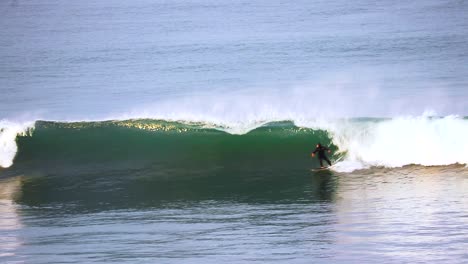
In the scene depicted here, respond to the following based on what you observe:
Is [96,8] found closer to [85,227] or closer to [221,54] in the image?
[221,54]

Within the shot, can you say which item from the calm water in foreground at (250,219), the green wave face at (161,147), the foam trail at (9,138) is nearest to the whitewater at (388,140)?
the foam trail at (9,138)

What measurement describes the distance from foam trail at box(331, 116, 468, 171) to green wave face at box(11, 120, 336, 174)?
806 millimetres

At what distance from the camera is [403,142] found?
852 inches

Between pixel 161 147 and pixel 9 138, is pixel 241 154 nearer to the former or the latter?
pixel 161 147

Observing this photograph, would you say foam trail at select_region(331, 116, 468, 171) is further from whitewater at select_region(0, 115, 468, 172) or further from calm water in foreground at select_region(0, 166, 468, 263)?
calm water in foreground at select_region(0, 166, 468, 263)

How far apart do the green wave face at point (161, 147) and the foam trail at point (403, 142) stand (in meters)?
0.81

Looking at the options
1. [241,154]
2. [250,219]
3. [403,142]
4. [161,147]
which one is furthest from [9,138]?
[250,219]

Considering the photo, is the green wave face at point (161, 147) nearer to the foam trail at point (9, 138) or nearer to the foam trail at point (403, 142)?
the foam trail at point (9, 138)

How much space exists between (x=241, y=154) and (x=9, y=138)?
6.31m

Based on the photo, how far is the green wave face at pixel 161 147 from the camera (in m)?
22.2

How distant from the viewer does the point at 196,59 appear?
49.4 metres

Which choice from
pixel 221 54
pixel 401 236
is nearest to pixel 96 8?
pixel 221 54

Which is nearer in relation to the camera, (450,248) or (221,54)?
(450,248)

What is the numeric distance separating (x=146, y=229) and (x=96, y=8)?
209 ft
